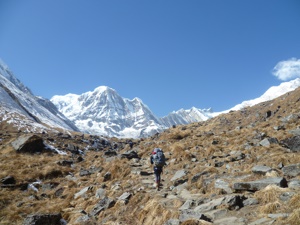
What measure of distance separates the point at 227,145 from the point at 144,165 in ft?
22.1

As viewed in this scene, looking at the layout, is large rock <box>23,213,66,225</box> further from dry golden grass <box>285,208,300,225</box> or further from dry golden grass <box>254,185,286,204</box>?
dry golden grass <box>285,208,300,225</box>

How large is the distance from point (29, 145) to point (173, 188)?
1945 cm

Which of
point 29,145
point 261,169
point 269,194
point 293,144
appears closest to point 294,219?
point 269,194

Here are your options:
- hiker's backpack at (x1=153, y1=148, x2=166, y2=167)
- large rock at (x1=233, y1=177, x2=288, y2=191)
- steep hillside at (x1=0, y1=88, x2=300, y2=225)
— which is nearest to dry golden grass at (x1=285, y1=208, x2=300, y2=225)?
steep hillside at (x1=0, y1=88, x2=300, y2=225)

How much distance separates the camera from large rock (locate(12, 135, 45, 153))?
91.1 feet

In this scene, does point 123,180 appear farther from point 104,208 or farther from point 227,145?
point 227,145

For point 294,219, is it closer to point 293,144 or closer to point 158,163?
point 158,163

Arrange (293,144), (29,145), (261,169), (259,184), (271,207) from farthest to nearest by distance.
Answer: (29,145), (293,144), (261,169), (259,184), (271,207)

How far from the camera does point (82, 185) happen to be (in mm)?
18922

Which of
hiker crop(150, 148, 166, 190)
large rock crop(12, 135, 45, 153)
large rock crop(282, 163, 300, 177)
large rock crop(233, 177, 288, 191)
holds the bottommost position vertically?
large rock crop(233, 177, 288, 191)

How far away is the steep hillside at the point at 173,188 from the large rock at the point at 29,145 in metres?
2.09

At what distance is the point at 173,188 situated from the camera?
14312 millimetres

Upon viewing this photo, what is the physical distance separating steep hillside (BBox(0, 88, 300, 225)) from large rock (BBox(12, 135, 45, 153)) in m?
2.09

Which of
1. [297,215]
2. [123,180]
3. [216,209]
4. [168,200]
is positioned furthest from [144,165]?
[297,215]
